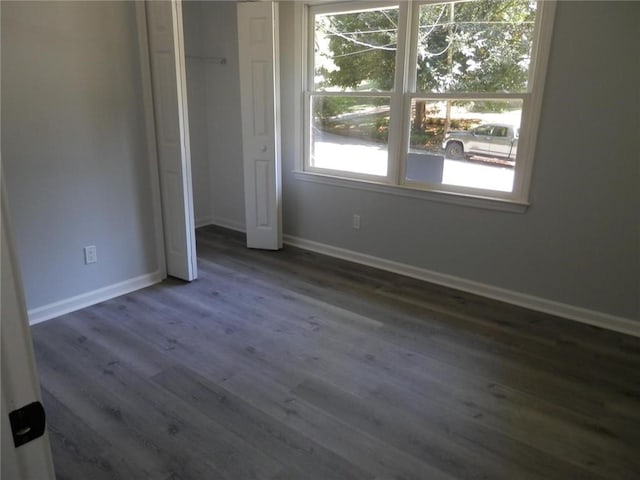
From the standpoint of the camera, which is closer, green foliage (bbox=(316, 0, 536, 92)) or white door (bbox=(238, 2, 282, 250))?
green foliage (bbox=(316, 0, 536, 92))

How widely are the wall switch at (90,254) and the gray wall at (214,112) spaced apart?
1.95m

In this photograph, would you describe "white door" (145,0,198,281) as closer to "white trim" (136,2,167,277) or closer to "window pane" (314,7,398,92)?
"white trim" (136,2,167,277)

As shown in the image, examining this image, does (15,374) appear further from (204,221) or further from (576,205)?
(204,221)

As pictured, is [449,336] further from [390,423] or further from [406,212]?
[406,212]

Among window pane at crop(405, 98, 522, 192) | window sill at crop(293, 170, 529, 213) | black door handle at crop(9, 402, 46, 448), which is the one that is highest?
window pane at crop(405, 98, 522, 192)

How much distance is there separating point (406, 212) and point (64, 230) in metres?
2.53

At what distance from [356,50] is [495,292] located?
7.45 ft

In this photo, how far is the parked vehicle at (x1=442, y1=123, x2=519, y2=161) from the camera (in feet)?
10.7

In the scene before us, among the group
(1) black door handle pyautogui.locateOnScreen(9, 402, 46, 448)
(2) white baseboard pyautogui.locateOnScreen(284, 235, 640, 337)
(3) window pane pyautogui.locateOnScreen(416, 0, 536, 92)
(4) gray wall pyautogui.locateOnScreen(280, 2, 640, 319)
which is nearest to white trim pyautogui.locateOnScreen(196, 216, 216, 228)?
(2) white baseboard pyautogui.locateOnScreen(284, 235, 640, 337)

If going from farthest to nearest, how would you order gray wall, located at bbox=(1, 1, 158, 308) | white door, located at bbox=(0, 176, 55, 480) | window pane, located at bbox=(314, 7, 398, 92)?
1. window pane, located at bbox=(314, 7, 398, 92)
2. gray wall, located at bbox=(1, 1, 158, 308)
3. white door, located at bbox=(0, 176, 55, 480)

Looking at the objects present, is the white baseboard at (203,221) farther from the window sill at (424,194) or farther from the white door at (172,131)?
the white door at (172,131)

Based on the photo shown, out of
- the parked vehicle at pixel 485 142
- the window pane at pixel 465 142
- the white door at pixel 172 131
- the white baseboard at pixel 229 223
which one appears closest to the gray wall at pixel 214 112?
the white baseboard at pixel 229 223

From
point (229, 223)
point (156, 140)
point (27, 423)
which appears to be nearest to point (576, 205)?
point (156, 140)

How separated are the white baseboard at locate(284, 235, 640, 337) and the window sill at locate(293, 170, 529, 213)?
0.60 meters
